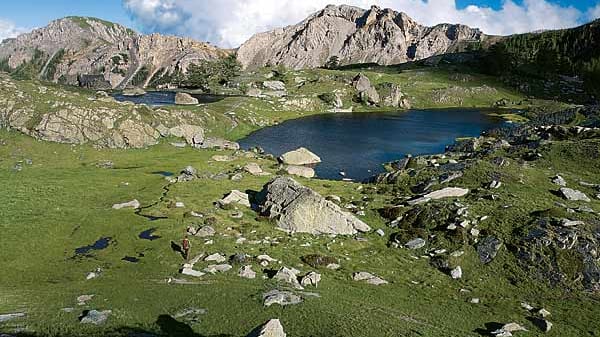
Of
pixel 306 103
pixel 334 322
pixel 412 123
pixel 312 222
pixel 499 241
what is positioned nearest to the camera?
pixel 334 322

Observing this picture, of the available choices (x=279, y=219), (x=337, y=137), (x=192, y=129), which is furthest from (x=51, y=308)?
(x=337, y=137)

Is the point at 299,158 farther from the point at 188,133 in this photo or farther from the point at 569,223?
the point at 569,223

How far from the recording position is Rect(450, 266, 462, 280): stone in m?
39.1

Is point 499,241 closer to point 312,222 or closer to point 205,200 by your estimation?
point 312,222

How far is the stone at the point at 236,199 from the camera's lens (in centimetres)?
5803

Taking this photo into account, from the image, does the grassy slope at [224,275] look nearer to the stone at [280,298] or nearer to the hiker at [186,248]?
the stone at [280,298]

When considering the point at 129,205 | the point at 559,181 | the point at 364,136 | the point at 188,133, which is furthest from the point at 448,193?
the point at 364,136

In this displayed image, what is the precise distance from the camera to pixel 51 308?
93.0ft

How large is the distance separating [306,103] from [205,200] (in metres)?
129

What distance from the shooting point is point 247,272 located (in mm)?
37969

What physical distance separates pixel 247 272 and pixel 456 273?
17754mm

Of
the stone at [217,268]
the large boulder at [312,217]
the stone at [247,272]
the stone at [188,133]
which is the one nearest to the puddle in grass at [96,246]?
the stone at [217,268]

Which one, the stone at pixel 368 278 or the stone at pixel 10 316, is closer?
the stone at pixel 10 316

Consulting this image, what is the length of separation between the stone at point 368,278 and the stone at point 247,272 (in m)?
8.38
